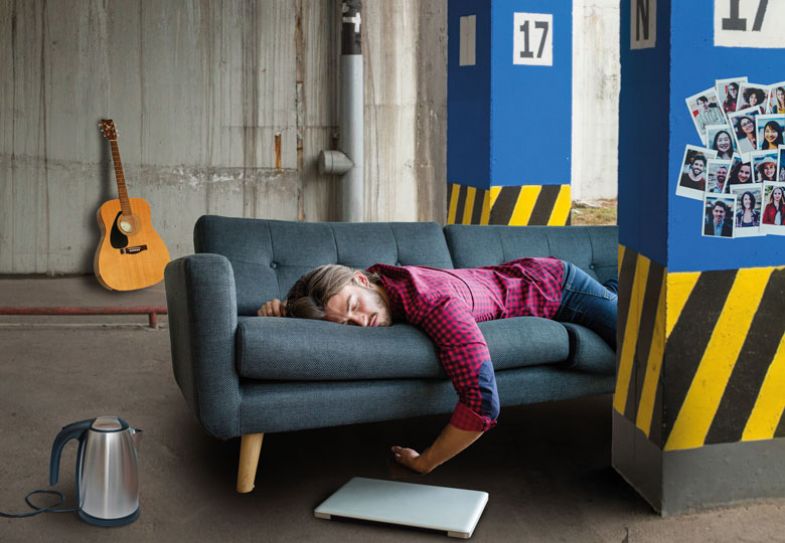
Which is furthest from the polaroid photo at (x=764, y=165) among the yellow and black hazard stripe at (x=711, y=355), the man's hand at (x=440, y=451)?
the man's hand at (x=440, y=451)

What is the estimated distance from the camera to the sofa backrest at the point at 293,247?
10.1ft

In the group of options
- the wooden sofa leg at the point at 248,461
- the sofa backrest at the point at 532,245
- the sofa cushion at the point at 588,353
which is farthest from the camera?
the sofa backrest at the point at 532,245

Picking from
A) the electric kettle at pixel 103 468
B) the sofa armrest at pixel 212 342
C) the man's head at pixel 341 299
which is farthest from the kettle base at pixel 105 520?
the man's head at pixel 341 299

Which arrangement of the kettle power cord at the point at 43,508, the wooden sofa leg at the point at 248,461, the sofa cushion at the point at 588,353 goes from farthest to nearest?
the sofa cushion at the point at 588,353, the wooden sofa leg at the point at 248,461, the kettle power cord at the point at 43,508

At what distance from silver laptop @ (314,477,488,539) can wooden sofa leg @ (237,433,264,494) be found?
0.24 meters

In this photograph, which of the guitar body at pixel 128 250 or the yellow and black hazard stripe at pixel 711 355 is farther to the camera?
the guitar body at pixel 128 250

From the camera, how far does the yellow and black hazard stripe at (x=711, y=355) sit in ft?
7.67

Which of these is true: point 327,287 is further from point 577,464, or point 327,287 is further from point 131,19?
point 131,19

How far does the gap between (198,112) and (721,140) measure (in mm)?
4214

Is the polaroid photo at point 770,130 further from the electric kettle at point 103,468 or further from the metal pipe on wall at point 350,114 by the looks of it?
the metal pipe on wall at point 350,114

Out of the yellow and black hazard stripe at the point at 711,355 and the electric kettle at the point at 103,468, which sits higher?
the yellow and black hazard stripe at the point at 711,355

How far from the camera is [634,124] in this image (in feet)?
8.18

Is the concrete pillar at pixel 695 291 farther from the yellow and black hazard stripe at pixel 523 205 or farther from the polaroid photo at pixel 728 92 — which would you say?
the yellow and black hazard stripe at pixel 523 205

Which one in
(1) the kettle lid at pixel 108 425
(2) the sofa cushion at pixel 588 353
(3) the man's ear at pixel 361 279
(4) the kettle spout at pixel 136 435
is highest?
(3) the man's ear at pixel 361 279
